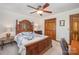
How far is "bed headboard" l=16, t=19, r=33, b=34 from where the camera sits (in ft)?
6.52

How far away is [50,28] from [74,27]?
0.42m

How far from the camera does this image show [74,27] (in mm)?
2020

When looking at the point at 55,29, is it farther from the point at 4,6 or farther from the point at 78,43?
the point at 4,6

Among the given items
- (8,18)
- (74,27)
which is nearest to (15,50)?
(8,18)

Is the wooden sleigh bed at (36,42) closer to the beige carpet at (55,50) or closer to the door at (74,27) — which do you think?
the beige carpet at (55,50)

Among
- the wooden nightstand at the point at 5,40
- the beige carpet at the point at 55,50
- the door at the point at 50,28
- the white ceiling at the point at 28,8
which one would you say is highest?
the white ceiling at the point at 28,8

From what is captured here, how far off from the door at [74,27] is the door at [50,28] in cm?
30

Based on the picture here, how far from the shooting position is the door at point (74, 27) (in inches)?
78.6

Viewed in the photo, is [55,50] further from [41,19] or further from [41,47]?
[41,19]

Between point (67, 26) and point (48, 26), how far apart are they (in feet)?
1.11

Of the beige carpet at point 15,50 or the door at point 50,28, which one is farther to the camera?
the door at point 50,28

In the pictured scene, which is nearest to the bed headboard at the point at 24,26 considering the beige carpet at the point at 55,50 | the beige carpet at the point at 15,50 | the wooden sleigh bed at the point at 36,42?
the wooden sleigh bed at the point at 36,42

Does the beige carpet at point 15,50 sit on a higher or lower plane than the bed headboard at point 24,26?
lower
